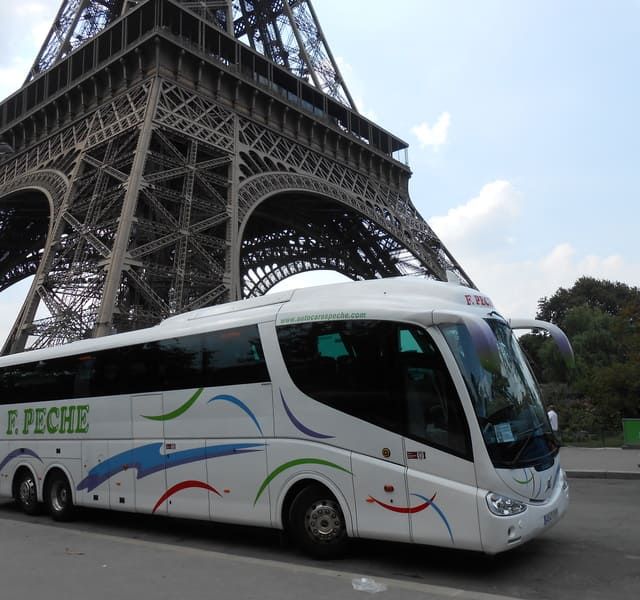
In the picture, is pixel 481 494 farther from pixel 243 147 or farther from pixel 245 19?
pixel 245 19

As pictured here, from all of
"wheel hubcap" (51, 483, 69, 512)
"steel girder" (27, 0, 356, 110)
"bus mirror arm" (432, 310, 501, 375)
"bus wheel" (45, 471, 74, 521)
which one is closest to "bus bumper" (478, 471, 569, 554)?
"bus mirror arm" (432, 310, 501, 375)

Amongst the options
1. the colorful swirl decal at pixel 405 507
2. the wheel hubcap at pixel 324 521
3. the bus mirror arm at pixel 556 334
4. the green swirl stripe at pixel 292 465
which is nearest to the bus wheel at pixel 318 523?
the wheel hubcap at pixel 324 521

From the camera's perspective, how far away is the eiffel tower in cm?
2192

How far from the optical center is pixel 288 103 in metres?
30.4

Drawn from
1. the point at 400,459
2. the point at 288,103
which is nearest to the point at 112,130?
the point at 288,103

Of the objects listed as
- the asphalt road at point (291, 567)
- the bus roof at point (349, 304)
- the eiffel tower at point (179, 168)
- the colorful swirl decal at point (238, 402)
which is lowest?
the asphalt road at point (291, 567)

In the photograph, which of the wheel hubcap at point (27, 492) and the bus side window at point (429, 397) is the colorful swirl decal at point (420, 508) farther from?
the wheel hubcap at point (27, 492)

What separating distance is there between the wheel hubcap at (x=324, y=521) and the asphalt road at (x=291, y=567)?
0.28m

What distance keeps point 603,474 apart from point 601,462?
188 cm

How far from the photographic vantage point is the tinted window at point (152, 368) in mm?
7504

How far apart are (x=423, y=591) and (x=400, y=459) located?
1.26m

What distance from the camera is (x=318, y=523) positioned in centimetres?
651

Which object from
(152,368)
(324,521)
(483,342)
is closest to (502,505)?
(483,342)

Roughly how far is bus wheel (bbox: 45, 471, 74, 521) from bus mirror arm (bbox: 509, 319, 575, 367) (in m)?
7.54
